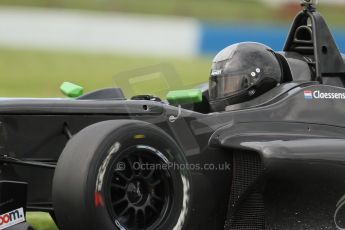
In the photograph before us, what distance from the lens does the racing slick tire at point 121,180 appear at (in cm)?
427

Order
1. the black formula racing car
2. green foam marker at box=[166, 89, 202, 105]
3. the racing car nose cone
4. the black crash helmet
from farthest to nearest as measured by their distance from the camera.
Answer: the black crash helmet
green foam marker at box=[166, 89, 202, 105]
the racing car nose cone
the black formula racing car

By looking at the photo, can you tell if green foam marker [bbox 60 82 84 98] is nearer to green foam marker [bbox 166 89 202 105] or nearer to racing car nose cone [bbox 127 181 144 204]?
green foam marker [bbox 166 89 202 105]

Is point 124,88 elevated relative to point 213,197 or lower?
elevated

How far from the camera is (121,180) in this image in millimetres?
4543

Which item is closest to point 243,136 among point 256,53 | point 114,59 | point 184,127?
point 184,127

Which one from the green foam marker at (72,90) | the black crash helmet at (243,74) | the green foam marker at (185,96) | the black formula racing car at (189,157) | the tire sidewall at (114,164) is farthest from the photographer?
the green foam marker at (72,90)

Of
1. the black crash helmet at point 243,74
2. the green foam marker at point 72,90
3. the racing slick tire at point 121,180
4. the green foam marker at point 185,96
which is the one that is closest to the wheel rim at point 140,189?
the racing slick tire at point 121,180

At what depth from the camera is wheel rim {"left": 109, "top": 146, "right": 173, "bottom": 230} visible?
14.8ft

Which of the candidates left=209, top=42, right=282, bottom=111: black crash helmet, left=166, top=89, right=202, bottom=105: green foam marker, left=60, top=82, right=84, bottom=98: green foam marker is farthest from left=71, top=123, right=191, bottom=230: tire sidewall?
left=60, top=82, right=84, bottom=98: green foam marker

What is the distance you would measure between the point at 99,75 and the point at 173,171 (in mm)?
15450

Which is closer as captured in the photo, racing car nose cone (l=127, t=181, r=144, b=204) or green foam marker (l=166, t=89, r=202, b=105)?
racing car nose cone (l=127, t=181, r=144, b=204)

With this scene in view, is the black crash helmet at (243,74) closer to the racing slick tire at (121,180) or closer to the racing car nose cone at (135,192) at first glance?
the racing slick tire at (121,180)

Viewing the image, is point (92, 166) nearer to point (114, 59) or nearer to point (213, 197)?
point (213, 197)

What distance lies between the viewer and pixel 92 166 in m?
4.32
